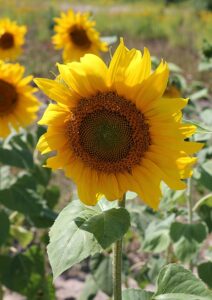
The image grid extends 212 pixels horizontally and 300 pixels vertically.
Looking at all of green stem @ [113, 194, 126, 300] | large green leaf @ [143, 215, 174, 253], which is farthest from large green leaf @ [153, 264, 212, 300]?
large green leaf @ [143, 215, 174, 253]

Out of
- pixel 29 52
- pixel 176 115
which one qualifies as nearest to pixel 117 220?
pixel 176 115

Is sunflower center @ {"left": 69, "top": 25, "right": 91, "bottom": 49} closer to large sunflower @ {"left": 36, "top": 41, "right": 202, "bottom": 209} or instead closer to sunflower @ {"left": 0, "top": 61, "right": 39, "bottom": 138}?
sunflower @ {"left": 0, "top": 61, "right": 39, "bottom": 138}

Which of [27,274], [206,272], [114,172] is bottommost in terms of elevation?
[27,274]

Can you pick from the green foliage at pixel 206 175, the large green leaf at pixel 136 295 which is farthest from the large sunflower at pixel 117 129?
the green foliage at pixel 206 175

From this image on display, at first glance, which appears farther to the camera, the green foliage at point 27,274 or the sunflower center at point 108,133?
the green foliage at point 27,274

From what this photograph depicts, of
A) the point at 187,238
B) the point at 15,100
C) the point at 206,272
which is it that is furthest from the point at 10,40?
the point at 206,272

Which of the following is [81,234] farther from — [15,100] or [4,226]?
[15,100]

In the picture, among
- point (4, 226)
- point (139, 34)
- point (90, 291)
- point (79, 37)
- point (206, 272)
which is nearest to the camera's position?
point (206, 272)

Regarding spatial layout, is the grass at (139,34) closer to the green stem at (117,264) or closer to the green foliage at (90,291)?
the green foliage at (90,291)
